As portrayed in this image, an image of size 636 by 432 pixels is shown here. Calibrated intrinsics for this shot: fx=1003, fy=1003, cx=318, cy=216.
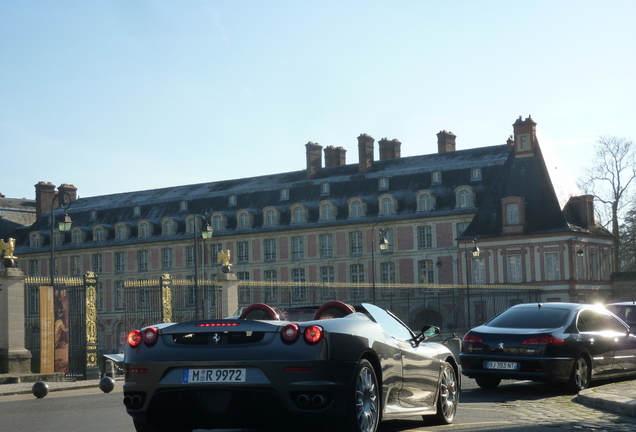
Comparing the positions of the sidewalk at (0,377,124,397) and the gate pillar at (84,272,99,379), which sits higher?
the gate pillar at (84,272,99,379)

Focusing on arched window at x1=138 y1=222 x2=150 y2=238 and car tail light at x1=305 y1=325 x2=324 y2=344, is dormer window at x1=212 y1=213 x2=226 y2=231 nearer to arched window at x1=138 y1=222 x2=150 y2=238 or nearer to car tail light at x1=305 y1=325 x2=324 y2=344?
arched window at x1=138 y1=222 x2=150 y2=238

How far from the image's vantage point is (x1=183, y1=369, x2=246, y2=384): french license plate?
773 cm

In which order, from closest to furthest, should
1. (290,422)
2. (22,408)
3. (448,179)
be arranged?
1. (290,422)
2. (22,408)
3. (448,179)

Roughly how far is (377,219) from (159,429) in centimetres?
6335

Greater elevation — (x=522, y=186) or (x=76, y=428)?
(x=522, y=186)

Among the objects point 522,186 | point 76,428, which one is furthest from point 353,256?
point 76,428

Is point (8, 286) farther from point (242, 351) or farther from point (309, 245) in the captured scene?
point (309, 245)

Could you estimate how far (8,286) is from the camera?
21.9 metres

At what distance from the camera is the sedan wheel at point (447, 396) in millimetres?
10141

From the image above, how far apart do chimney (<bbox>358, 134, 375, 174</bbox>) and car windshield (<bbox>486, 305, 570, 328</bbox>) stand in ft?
199

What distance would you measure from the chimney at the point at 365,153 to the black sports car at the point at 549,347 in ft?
198

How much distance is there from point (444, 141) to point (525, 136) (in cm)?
1182

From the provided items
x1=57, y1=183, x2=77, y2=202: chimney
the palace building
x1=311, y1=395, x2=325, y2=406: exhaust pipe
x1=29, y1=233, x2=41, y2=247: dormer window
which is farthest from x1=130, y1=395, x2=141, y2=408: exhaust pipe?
x1=57, y1=183, x2=77, y2=202: chimney

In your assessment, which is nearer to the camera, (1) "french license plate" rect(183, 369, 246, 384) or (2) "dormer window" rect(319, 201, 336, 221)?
→ (1) "french license plate" rect(183, 369, 246, 384)
